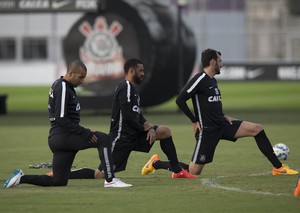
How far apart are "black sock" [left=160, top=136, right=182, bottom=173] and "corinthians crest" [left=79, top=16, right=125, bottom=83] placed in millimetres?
16928

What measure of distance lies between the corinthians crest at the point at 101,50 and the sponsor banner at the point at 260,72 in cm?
2225

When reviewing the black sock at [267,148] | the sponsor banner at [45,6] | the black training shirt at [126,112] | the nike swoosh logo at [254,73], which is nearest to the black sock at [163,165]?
the black training shirt at [126,112]

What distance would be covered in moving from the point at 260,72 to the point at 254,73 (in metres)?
0.39

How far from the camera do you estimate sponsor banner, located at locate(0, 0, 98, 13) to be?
3038cm

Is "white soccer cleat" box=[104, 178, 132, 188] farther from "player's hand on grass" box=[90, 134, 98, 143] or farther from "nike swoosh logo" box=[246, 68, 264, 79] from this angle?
"nike swoosh logo" box=[246, 68, 264, 79]

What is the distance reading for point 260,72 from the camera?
5291 centimetres

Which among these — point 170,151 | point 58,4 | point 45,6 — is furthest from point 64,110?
point 45,6

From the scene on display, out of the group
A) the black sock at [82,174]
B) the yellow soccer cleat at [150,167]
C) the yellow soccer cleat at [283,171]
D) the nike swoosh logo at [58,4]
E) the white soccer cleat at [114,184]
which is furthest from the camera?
the nike swoosh logo at [58,4]

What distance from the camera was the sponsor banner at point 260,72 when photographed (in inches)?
2064

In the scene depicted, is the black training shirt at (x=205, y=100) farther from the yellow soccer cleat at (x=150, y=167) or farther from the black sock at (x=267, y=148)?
the yellow soccer cleat at (x=150, y=167)

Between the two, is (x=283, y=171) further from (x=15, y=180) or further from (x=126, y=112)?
(x=15, y=180)

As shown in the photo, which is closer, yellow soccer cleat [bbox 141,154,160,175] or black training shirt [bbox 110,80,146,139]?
black training shirt [bbox 110,80,146,139]

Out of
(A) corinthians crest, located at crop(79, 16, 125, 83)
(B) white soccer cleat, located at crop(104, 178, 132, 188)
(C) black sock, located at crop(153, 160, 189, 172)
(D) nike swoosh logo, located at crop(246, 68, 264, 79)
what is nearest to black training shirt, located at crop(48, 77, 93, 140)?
(B) white soccer cleat, located at crop(104, 178, 132, 188)

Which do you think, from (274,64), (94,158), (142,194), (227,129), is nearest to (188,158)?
(94,158)
